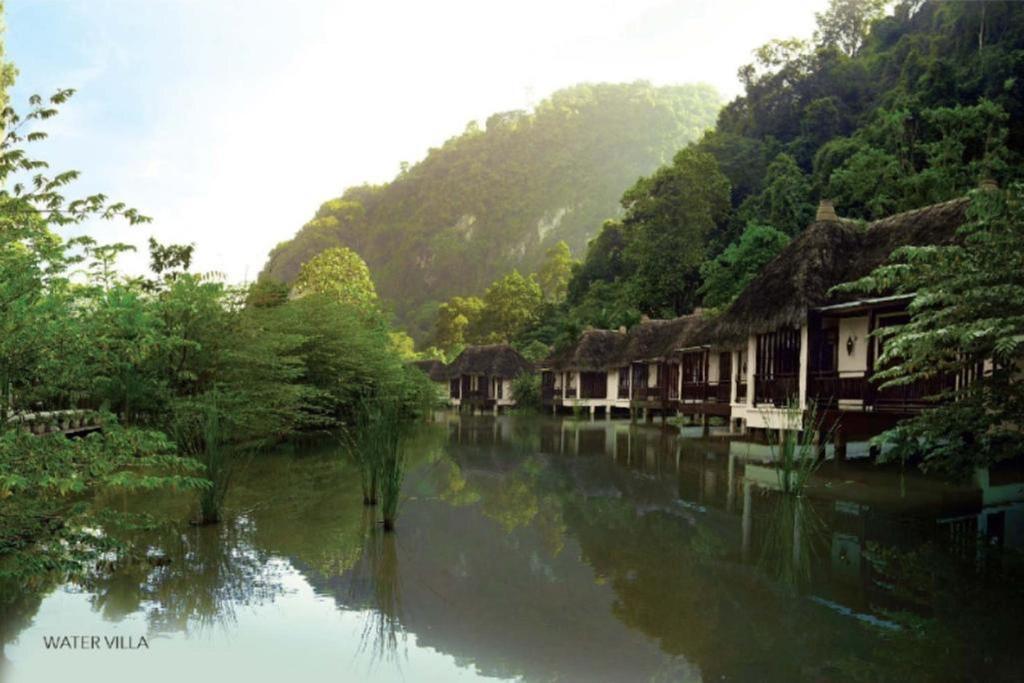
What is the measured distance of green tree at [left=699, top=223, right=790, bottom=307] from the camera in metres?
27.7

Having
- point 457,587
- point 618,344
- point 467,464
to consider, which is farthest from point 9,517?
point 618,344

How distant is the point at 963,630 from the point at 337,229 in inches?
3162

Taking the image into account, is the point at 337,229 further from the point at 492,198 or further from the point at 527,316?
the point at 527,316

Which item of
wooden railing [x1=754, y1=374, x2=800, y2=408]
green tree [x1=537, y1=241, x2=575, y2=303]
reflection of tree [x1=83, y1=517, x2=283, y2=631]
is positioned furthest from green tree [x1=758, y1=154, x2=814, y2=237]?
reflection of tree [x1=83, y1=517, x2=283, y2=631]

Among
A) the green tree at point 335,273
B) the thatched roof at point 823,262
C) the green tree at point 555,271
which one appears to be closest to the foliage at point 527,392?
the green tree at point 335,273

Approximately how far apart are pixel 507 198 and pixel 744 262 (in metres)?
50.7

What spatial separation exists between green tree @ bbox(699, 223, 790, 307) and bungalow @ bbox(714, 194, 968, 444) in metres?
12.7

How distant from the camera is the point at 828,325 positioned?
13.5m

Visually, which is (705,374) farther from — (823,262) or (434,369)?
(434,369)

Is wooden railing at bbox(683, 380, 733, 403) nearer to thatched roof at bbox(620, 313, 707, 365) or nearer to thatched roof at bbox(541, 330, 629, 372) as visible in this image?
thatched roof at bbox(620, 313, 707, 365)

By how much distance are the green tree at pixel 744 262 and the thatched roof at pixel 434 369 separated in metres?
18.3

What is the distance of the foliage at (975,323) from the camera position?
557 cm

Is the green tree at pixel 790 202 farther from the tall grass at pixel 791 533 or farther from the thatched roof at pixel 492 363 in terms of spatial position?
the tall grass at pixel 791 533

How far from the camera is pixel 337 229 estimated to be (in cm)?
8050
